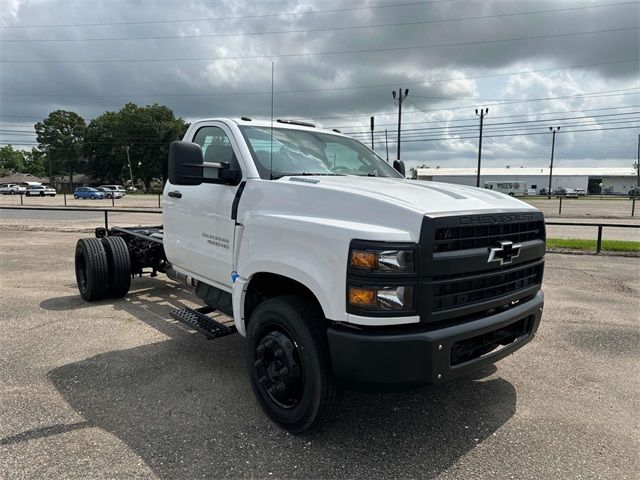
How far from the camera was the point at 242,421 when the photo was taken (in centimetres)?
330

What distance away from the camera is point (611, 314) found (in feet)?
19.9

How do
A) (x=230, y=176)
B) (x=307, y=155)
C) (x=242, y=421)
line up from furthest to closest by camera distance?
(x=307, y=155), (x=230, y=176), (x=242, y=421)

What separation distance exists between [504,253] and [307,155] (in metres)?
1.81

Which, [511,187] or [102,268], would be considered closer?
[102,268]

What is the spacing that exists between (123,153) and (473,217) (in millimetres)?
96233

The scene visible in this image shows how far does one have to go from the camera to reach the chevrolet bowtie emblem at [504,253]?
2928mm

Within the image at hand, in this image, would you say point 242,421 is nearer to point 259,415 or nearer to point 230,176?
point 259,415

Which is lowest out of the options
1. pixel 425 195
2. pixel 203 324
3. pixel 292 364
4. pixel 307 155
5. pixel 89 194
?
pixel 89 194

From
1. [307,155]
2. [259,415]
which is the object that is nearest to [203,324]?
[259,415]

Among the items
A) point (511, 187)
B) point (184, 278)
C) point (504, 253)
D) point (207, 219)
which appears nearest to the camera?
Answer: point (504, 253)

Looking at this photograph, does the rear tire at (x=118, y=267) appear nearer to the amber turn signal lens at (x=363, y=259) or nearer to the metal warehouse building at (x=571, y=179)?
the amber turn signal lens at (x=363, y=259)

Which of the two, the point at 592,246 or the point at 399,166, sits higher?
the point at 399,166

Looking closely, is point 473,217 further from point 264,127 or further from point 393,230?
point 264,127

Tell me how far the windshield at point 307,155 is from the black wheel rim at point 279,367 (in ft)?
4.05
